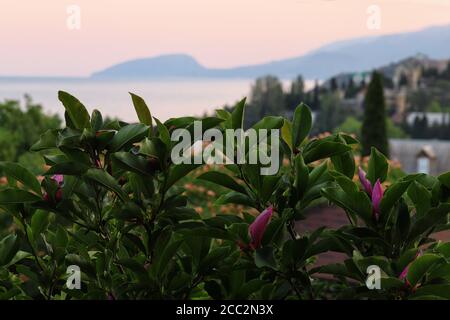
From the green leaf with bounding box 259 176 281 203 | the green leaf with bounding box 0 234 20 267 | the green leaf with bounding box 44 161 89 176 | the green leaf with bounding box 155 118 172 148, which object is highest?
the green leaf with bounding box 155 118 172 148

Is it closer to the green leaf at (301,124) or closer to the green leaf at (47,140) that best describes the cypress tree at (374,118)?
the green leaf at (301,124)

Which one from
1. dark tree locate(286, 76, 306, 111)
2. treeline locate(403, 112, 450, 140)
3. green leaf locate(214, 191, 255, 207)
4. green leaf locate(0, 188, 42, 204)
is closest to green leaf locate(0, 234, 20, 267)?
green leaf locate(0, 188, 42, 204)

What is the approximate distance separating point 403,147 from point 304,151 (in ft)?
85.2

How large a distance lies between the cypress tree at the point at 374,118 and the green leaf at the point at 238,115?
11277 millimetres

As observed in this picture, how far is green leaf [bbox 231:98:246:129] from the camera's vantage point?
132cm

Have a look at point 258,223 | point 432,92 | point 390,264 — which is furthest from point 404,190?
point 432,92

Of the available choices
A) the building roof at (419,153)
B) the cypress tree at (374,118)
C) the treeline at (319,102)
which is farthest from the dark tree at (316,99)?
the cypress tree at (374,118)

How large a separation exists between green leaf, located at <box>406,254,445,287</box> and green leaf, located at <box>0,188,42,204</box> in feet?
2.50

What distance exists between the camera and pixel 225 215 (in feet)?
4.29

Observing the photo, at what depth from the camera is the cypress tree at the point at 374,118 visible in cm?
1241

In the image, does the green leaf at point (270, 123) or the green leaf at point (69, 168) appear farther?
the green leaf at point (270, 123)

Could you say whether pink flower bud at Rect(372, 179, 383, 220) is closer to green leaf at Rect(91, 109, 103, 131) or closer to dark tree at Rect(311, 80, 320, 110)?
green leaf at Rect(91, 109, 103, 131)

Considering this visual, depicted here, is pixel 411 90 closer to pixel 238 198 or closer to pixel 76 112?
pixel 238 198
